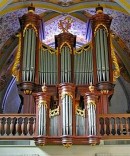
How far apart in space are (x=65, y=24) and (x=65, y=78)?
6.84 feet

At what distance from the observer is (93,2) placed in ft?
42.6

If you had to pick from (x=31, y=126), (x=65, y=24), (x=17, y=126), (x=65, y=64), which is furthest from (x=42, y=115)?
(x=65, y=24)

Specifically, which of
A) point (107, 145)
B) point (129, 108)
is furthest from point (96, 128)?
point (129, 108)

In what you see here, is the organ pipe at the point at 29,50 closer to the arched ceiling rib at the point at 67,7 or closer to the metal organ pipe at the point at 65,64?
the arched ceiling rib at the point at 67,7

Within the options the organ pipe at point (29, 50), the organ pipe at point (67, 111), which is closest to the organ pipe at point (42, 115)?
the organ pipe at point (67, 111)

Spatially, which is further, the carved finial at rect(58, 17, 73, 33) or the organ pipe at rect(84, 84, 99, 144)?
the carved finial at rect(58, 17, 73, 33)

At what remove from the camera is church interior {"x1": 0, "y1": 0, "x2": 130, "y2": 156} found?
10547 millimetres

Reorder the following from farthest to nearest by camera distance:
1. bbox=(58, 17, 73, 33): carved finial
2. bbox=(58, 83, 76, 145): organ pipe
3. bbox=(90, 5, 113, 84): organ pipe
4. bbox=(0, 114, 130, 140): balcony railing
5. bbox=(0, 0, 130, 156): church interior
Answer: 1. bbox=(58, 17, 73, 33): carved finial
2. bbox=(90, 5, 113, 84): organ pipe
3. bbox=(0, 114, 130, 140): balcony railing
4. bbox=(0, 0, 130, 156): church interior
5. bbox=(58, 83, 76, 145): organ pipe

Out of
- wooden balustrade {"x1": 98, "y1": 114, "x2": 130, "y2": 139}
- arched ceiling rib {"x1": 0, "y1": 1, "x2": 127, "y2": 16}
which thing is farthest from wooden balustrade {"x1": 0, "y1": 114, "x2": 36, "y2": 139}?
arched ceiling rib {"x1": 0, "y1": 1, "x2": 127, "y2": 16}

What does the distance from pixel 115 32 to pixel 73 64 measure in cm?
260

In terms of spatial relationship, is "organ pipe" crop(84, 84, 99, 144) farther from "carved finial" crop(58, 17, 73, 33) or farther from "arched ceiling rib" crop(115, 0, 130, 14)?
"arched ceiling rib" crop(115, 0, 130, 14)

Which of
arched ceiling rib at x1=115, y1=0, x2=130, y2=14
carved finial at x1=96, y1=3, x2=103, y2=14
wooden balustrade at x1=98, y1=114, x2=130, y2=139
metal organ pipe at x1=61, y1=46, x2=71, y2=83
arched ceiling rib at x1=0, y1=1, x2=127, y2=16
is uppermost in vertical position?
arched ceiling rib at x1=0, y1=1, x2=127, y2=16

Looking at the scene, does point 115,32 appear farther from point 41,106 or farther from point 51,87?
point 41,106

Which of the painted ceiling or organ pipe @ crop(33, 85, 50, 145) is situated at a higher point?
the painted ceiling
